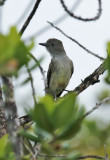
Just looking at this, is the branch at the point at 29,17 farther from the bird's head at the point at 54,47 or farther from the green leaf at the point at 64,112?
the bird's head at the point at 54,47

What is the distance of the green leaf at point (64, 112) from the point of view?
1481 mm

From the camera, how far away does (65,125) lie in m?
1.51

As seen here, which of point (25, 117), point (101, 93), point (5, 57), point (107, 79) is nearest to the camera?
point (5, 57)

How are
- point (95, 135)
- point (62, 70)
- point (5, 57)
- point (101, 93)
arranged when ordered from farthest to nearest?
point (62, 70) → point (101, 93) → point (95, 135) → point (5, 57)

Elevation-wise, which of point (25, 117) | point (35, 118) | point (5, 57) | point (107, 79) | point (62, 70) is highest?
point (5, 57)

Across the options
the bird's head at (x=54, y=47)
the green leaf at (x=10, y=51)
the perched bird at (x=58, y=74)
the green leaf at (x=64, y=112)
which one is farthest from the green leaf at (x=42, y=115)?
the bird's head at (x=54, y=47)

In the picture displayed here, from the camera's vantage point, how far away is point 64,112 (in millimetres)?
1480

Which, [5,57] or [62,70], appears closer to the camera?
[5,57]

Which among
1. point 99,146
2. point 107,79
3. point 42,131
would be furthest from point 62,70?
point 42,131

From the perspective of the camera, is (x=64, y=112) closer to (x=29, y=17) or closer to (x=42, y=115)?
(x=42, y=115)

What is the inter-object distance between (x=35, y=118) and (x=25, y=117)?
1897 millimetres

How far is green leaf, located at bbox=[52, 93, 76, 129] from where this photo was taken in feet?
4.86

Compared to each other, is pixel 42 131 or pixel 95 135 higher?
pixel 42 131

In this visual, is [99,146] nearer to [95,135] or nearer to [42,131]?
[95,135]
